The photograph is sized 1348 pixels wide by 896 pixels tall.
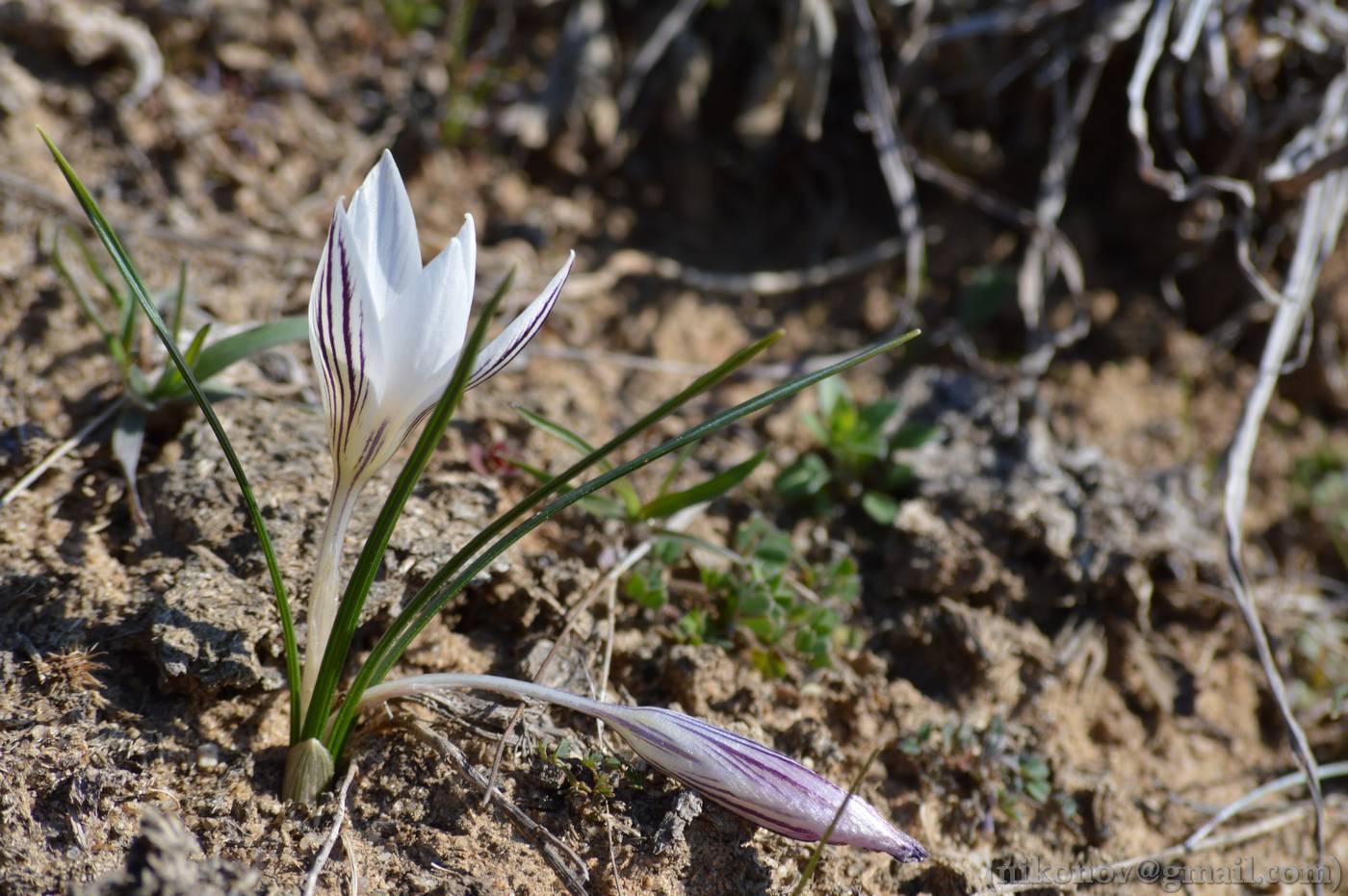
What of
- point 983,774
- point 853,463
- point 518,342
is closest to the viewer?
point 518,342

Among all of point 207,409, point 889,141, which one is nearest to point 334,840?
point 207,409

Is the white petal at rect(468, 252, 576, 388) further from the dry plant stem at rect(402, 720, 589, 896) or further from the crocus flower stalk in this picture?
the dry plant stem at rect(402, 720, 589, 896)

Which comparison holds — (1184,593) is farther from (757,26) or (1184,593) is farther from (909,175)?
(757,26)

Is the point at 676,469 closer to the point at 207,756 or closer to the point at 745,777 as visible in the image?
the point at 745,777

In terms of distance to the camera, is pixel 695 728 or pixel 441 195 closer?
pixel 695 728

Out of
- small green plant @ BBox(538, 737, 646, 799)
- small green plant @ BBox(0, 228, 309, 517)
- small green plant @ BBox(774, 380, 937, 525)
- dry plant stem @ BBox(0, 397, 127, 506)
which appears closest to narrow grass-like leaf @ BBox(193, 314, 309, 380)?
small green plant @ BBox(0, 228, 309, 517)

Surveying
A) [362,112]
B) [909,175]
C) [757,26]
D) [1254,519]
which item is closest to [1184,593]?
[1254,519]
